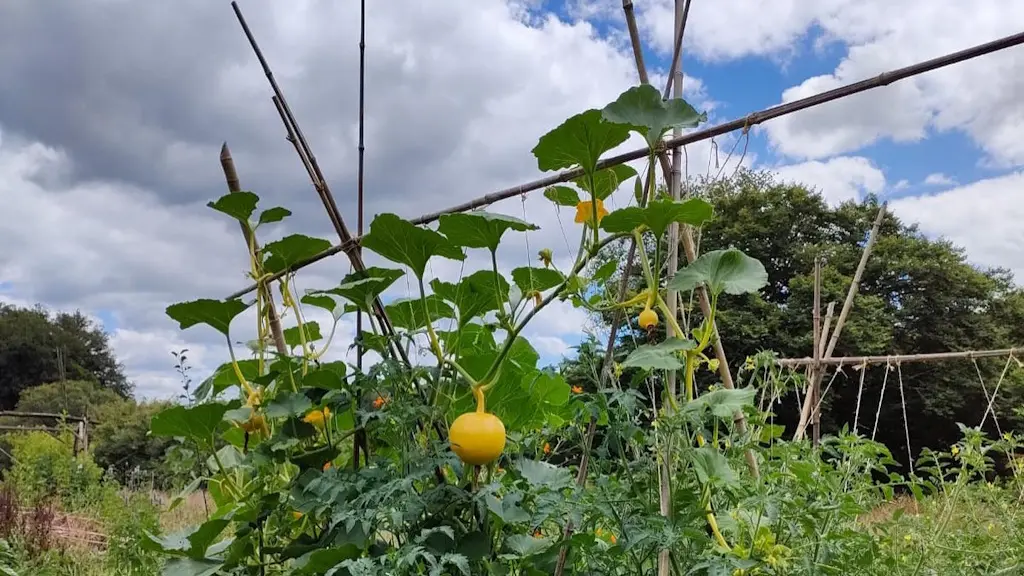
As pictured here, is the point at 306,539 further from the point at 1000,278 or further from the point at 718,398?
the point at 1000,278

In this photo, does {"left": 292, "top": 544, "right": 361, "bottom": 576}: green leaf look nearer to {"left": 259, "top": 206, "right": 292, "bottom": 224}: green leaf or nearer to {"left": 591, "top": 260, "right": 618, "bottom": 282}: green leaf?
{"left": 591, "top": 260, "right": 618, "bottom": 282}: green leaf

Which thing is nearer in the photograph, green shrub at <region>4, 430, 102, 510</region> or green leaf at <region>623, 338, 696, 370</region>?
green leaf at <region>623, 338, 696, 370</region>

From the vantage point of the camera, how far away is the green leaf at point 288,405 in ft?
4.42

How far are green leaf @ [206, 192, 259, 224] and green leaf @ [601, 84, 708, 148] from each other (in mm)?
853

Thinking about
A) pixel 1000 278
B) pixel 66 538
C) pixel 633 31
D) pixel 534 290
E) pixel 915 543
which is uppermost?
pixel 633 31

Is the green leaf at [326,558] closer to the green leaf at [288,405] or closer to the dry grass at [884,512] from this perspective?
the green leaf at [288,405]

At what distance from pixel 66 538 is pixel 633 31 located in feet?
13.3

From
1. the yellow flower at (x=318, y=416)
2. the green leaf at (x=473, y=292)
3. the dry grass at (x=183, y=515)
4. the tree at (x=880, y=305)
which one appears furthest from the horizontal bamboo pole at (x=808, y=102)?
the tree at (x=880, y=305)

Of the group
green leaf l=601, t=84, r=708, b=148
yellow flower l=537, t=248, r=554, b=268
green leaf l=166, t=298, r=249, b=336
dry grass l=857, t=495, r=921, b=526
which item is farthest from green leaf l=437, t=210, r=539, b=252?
dry grass l=857, t=495, r=921, b=526

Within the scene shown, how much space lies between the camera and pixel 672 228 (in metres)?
1.36

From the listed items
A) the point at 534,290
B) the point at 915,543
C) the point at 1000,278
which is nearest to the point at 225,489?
the point at 534,290

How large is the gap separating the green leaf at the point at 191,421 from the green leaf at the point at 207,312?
0.58ft

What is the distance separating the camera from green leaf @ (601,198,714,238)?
3.44ft

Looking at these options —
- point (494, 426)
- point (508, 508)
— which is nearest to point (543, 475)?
point (508, 508)
